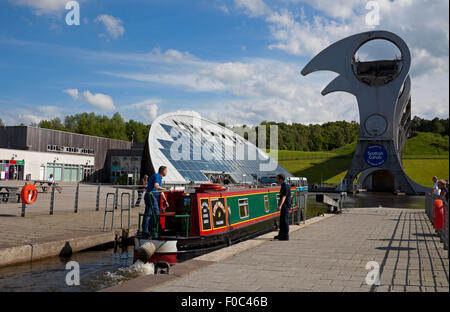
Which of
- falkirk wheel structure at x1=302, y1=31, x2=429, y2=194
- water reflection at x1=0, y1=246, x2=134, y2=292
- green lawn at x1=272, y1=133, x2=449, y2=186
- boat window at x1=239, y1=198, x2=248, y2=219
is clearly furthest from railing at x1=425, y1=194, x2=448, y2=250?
green lawn at x1=272, y1=133, x2=449, y2=186

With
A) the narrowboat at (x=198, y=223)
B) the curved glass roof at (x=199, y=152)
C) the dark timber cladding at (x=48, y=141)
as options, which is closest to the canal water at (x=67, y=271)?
the narrowboat at (x=198, y=223)

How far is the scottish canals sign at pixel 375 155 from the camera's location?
52594mm

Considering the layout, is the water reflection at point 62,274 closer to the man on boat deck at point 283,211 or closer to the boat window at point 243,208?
the boat window at point 243,208

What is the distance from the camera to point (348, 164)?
9044 centimetres

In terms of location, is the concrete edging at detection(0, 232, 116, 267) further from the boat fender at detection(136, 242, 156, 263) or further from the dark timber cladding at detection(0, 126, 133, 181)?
the dark timber cladding at detection(0, 126, 133, 181)

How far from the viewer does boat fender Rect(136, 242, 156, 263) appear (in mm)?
8600

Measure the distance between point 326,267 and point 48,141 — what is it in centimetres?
5247

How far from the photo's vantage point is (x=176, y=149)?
38.1 m

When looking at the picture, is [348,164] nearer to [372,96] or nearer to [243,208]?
[372,96]

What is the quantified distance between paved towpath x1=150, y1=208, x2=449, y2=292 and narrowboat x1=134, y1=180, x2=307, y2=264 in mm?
1335

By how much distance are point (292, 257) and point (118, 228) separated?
662 cm
